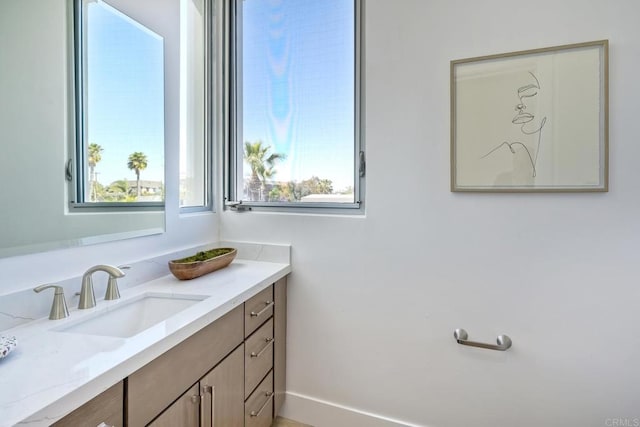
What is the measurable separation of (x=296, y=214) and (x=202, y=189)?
24.2 inches

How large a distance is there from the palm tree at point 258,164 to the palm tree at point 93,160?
0.80m

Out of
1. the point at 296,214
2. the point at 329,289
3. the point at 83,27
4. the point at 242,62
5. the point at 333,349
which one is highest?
the point at 242,62

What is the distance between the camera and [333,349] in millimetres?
1732

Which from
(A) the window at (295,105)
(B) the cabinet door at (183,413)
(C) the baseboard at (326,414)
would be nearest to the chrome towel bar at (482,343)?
(C) the baseboard at (326,414)

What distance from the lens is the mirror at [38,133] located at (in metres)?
1.04

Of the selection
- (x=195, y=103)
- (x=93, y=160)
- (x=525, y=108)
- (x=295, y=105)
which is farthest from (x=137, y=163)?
(x=525, y=108)

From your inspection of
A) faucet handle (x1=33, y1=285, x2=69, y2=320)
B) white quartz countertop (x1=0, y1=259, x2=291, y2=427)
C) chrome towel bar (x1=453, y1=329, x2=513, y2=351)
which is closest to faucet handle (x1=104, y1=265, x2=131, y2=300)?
white quartz countertop (x1=0, y1=259, x2=291, y2=427)

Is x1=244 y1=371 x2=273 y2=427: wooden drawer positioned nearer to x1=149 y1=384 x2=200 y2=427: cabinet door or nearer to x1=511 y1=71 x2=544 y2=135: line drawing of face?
x1=149 y1=384 x2=200 y2=427: cabinet door

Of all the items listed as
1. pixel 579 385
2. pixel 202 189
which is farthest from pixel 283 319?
pixel 579 385

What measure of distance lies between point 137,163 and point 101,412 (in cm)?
111

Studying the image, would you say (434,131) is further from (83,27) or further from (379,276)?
(83,27)

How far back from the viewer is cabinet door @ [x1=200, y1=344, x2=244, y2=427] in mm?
1093

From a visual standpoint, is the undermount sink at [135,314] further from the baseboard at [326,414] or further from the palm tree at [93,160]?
the baseboard at [326,414]

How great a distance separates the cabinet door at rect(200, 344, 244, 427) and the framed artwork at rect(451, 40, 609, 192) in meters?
1.22
